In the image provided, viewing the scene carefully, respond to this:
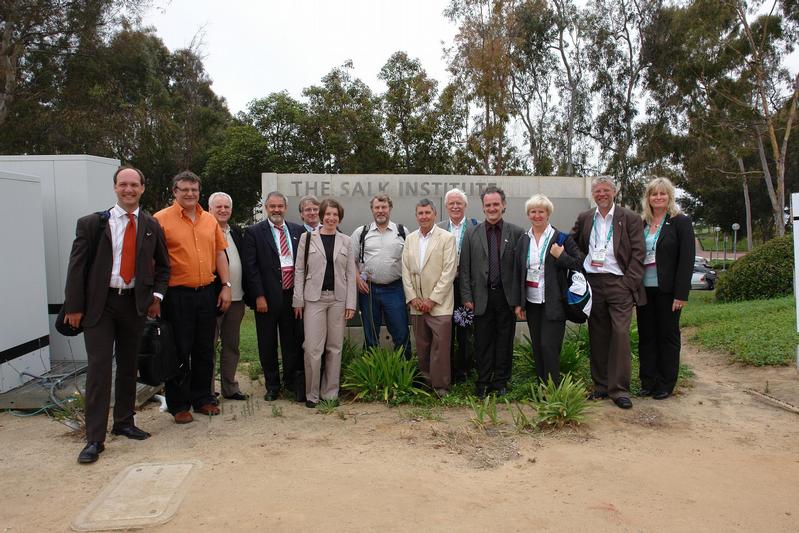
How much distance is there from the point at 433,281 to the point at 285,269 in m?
1.33

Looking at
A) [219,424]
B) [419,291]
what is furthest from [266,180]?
[219,424]

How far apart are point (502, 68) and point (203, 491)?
2095cm

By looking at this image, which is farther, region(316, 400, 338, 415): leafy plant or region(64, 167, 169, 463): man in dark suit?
region(316, 400, 338, 415): leafy plant

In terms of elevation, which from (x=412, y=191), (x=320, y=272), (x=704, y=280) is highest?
(x=412, y=191)

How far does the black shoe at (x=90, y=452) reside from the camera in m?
4.03

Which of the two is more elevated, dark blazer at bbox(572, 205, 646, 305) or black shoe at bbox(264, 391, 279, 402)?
dark blazer at bbox(572, 205, 646, 305)

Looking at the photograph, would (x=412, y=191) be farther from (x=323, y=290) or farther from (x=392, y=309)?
(x=323, y=290)

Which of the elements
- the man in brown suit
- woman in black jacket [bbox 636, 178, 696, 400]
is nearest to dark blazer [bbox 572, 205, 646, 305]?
the man in brown suit

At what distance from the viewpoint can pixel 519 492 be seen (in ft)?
11.6

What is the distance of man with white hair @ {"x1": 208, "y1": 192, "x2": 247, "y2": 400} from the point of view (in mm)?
5344

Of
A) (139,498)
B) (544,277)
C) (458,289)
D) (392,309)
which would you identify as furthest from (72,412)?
(544,277)

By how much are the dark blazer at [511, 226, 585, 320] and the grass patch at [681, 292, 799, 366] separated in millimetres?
3195

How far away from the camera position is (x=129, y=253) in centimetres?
427

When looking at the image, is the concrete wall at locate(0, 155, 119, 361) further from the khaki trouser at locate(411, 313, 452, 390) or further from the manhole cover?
the khaki trouser at locate(411, 313, 452, 390)
